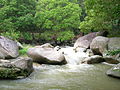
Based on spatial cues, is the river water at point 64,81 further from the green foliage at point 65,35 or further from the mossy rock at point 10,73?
the green foliage at point 65,35

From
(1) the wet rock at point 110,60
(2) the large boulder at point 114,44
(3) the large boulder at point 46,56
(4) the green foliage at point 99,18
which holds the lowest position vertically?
(1) the wet rock at point 110,60

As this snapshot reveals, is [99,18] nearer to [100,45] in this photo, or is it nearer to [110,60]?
[100,45]

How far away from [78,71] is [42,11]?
1166cm

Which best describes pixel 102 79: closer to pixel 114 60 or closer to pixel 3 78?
pixel 114 60

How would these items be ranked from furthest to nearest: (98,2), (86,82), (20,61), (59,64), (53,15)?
(53,15)
(59,64)
(98,2)
(20,61)
(86,82)

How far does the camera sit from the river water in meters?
Result: 6.68

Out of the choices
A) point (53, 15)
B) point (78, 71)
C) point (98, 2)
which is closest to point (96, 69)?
point (78, 71)

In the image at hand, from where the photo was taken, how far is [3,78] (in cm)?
769

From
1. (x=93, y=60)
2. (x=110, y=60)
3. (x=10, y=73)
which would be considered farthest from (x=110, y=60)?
(x=10, y=73)

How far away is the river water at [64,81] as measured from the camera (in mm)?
6676

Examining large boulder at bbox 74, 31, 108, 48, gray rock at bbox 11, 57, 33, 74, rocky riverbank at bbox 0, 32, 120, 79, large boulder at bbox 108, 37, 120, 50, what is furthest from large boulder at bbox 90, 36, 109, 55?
gray rock at bbox 11, 57, 33, 74

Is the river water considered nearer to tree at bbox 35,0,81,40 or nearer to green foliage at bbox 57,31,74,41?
green foliage at bbox 57,31,74,41

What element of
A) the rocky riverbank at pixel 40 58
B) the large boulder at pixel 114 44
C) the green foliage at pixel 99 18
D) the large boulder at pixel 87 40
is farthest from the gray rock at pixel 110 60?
the large boulder at pixel 87 40

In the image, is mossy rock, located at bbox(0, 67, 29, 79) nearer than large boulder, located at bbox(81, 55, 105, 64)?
Yes
